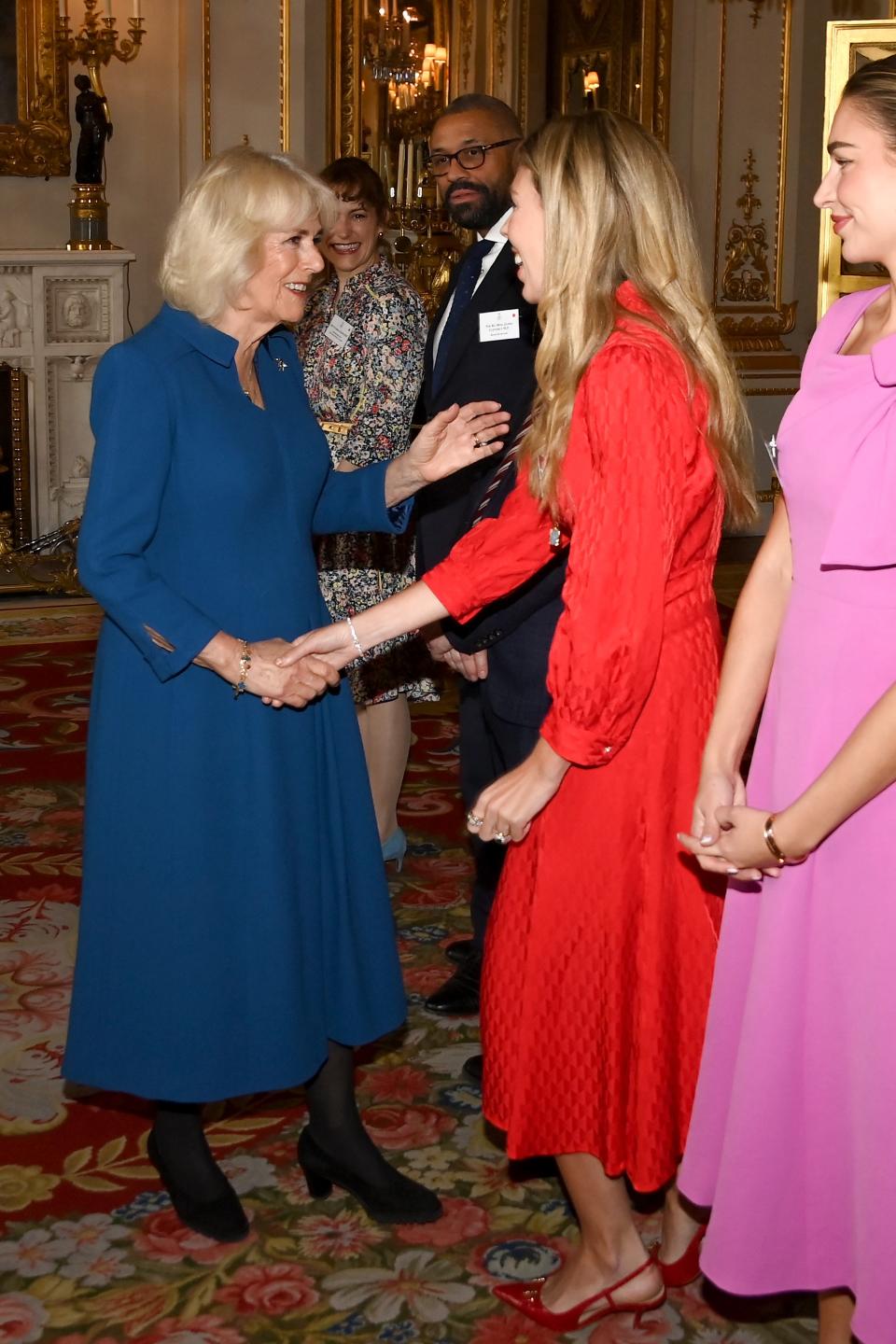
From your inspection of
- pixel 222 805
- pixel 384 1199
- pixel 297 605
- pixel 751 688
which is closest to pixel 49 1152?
pixel 384 1199

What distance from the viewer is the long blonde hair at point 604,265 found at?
7.07 ft

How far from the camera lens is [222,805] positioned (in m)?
2.57

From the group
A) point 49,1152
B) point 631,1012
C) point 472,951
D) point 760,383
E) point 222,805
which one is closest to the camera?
point 631,1012

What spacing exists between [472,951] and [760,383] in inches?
273

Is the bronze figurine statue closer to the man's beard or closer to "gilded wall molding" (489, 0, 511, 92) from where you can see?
"gilded wall molding" (489, 0, 511, 92)

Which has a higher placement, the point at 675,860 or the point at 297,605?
the point at 297,605

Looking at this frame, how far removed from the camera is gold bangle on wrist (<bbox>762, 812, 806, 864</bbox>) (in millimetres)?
1962

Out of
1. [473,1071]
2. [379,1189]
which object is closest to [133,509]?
[379,1189]

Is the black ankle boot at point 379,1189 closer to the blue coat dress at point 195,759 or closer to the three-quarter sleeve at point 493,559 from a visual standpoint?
the blue coat dress at point 195,759

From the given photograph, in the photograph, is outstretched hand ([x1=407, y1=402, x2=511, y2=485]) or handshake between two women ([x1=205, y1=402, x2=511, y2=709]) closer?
handshake between two women ([x1=205, y1=402, x2=511, y2=709])

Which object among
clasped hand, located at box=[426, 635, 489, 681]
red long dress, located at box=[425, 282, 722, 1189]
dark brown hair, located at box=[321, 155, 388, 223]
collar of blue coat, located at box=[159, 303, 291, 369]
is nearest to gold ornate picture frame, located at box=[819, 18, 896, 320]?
red long dress, located at box=[425, 282, 722, 1189]

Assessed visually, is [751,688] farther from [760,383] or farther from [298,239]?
[760,383]

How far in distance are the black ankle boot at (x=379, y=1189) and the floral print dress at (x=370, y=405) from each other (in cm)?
156

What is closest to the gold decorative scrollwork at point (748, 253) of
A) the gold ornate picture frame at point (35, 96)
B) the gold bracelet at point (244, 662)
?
the gold ornate picture frame at point (35, 96)
